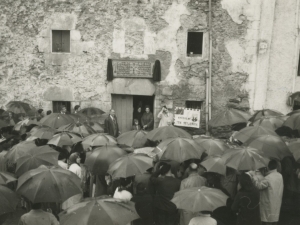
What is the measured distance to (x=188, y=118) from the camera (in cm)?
1416

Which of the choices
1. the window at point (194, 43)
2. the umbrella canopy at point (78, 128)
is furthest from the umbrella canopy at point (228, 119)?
the window at point (194, 43)

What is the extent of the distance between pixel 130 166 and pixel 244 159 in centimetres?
194

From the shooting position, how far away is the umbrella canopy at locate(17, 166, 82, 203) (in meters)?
5.68

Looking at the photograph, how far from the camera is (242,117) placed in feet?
35.8

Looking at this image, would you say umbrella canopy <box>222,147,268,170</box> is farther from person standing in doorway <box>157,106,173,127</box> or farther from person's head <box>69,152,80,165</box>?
person standing in doorway <box>157,106,173,127</box>

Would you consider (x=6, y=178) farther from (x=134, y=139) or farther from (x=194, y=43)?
(x=194, y=43)

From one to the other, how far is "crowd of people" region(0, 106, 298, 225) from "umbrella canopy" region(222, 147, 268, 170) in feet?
0.47

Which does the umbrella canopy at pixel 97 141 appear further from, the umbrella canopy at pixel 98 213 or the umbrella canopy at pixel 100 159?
the umbrella canopy at pixel 98 213

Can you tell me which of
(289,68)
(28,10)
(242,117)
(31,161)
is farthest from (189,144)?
(28,10)

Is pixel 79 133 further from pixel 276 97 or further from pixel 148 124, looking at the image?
pixel 276 97

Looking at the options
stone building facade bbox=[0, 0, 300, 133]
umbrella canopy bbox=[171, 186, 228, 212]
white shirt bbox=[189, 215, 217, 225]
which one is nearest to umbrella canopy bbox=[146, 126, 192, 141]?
umbrella canopy bbox=[171, 186, 228, 212]

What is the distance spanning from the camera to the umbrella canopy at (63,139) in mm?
8781

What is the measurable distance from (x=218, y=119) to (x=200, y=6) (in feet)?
18.3

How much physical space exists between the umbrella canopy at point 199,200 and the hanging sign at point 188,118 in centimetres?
861
